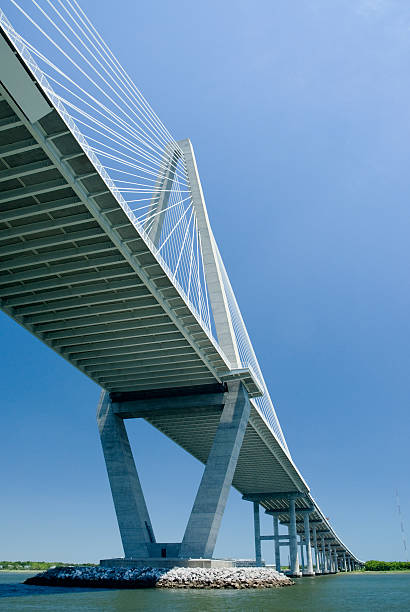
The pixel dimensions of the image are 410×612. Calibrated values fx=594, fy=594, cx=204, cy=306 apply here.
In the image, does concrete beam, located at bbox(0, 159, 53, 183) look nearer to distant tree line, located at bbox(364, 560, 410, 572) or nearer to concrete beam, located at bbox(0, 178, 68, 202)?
concrete beam, located at bbox(0, 178, 68, 202)

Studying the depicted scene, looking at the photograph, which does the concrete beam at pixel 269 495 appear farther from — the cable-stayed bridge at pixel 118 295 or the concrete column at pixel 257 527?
the cable-stayed bridge at pixel 118 295

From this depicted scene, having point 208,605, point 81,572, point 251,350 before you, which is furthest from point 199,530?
point 251,350

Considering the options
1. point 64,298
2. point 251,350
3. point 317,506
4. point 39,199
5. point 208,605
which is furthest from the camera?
point 317,506

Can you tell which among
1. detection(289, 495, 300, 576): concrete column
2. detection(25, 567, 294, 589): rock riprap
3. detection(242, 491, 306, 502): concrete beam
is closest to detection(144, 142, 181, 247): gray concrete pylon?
detection(25, 567, 294, 589): rock riprap

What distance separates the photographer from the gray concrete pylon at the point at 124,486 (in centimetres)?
3504

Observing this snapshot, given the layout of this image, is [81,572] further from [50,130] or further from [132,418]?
[50,130]

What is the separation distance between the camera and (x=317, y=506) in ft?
267

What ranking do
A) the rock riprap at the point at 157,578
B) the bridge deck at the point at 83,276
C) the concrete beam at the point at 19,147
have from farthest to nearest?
the rock riprap at the point at 157,578 < the bridge deck at the point at 83,276 < the concrete beam at the point at 19,147

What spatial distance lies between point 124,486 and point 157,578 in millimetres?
9294

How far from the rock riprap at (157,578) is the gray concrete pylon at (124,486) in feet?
18.0

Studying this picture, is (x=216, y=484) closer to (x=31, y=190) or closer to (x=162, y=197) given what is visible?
(x=162, y=197)

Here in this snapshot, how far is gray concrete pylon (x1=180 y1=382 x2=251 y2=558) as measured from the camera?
32.5 meters

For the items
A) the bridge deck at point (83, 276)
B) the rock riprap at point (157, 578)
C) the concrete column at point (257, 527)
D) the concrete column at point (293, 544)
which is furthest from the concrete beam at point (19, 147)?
the concrete column at point (257, 527)

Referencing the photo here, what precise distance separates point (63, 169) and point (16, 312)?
12.5 m
